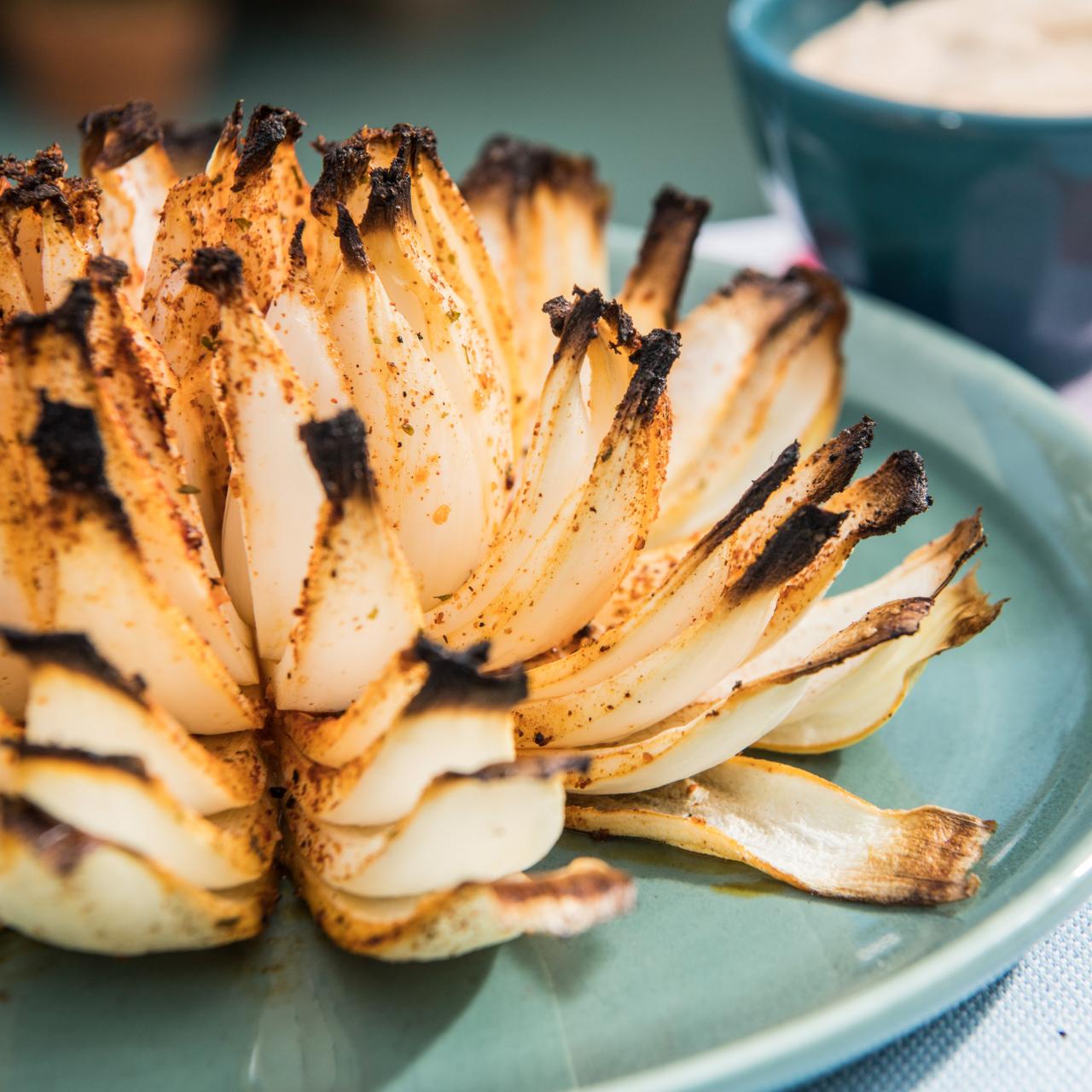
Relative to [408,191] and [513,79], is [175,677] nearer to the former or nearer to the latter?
[408,191]

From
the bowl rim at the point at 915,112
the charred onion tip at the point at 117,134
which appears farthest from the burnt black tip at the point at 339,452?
the bowl rim at the point at 915,112

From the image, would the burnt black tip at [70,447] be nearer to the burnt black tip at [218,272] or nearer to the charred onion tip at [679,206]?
the burnt black tip at [218,272]

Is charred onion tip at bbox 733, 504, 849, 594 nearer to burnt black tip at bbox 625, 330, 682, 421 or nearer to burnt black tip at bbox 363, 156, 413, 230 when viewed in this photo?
burnt black tip at bbox 625, 330, 682, 421


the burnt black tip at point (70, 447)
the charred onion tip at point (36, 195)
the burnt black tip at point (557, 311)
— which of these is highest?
the charred onion tip at point (36, 195)

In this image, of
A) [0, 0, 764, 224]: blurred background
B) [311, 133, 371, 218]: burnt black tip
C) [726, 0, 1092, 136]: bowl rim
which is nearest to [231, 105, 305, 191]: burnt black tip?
[311, 133, 371, 218]: burnt black tip

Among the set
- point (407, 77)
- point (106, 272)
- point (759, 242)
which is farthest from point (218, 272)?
point (407, 77)

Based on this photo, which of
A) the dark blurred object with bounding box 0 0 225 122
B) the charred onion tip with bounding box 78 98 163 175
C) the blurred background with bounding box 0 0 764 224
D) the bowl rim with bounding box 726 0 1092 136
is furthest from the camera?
the dark blurred object with bounding box 0 0 225 122

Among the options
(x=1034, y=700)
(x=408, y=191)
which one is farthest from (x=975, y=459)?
(x=408, y=191)

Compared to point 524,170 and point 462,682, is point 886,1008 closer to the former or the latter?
point 462,682
